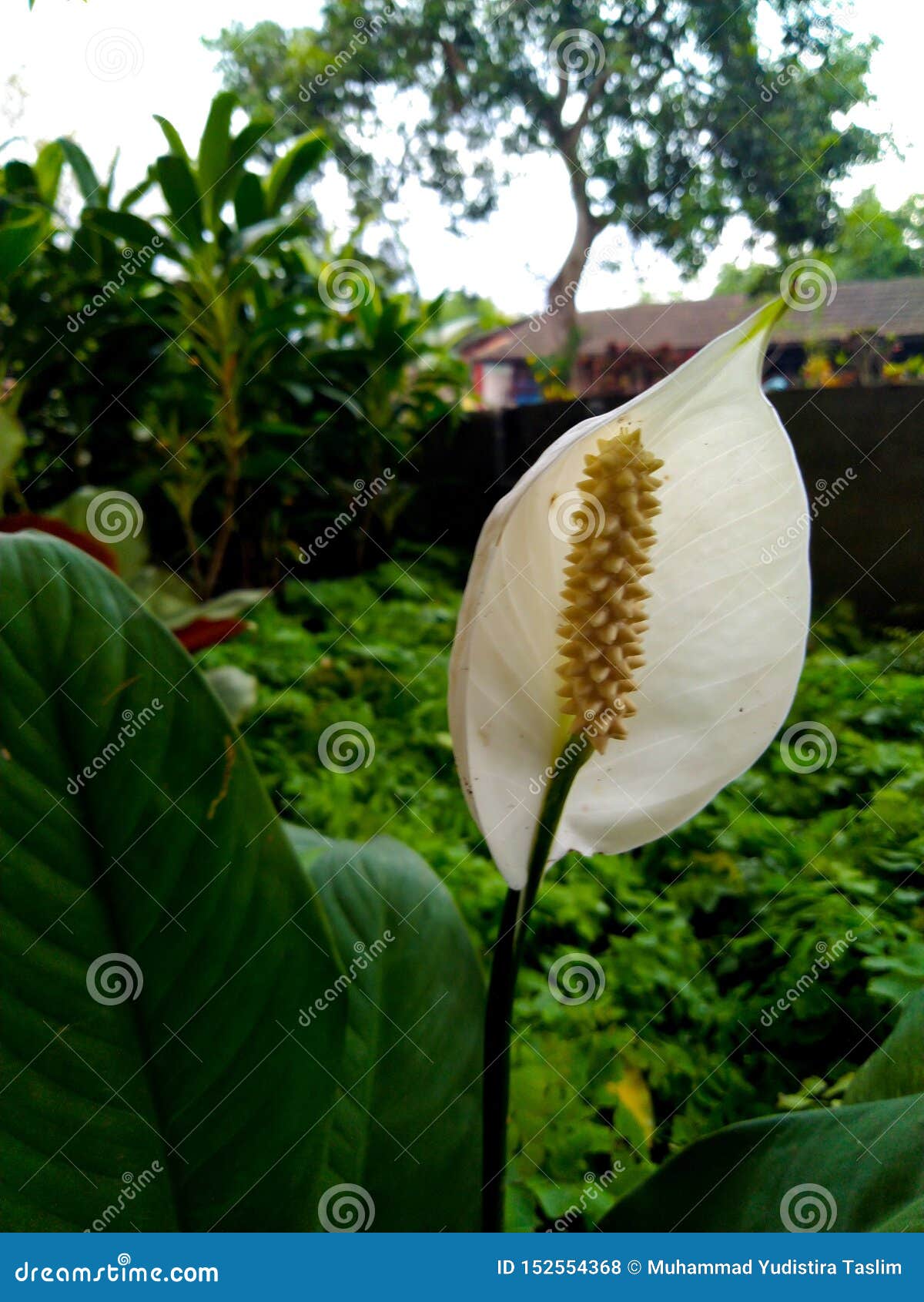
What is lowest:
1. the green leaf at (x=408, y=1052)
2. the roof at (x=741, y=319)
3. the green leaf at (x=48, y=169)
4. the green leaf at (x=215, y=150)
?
the green leaf at (x=408, y=1052)

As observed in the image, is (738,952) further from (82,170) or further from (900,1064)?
(82,170)

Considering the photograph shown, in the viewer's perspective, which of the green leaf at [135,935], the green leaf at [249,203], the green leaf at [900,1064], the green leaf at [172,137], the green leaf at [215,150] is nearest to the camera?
the green leaf at [135,935]

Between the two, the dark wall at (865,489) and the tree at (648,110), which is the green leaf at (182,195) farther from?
the dark wall at (865,489)

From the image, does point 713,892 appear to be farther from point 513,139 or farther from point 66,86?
point 66,86

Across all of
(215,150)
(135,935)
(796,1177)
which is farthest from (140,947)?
(215,150)

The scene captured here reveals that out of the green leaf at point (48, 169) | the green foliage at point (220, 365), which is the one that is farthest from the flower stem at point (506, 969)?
the green leaf at point (48, 169)

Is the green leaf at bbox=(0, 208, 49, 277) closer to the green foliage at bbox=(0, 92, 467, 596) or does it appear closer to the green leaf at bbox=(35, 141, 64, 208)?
the green foliage at bbox=(0, 92, 467, 596)

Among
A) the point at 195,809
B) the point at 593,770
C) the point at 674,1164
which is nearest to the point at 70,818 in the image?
the point at 195,809
